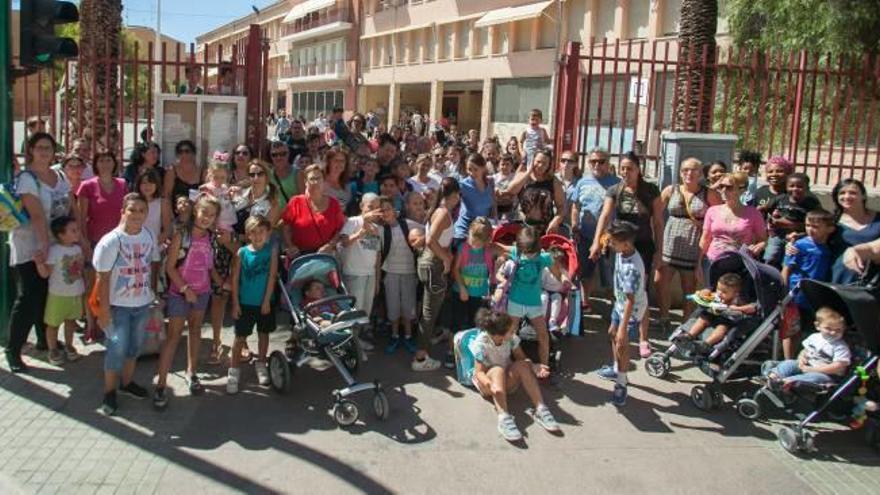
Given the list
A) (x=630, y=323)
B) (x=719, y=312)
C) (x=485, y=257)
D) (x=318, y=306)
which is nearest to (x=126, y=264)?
(x=318, y=306)

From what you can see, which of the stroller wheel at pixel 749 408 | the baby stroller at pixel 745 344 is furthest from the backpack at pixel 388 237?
the stroller wheel at pixel 749 408

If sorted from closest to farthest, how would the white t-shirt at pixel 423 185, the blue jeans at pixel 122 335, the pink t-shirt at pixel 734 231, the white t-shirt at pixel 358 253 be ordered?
the blue jeans at pixel 122 335 → the white t-shirt at pixel 358 253 → the pink t-shirt at pixel 734 231 → the white t-shirt at pixel 423 185

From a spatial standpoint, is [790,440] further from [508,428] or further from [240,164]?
[240,164]

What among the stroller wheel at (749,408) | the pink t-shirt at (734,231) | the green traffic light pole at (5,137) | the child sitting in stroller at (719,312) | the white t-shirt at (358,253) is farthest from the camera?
the pink t-shirt at (734,231)

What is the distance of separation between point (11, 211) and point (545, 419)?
4.27 metres

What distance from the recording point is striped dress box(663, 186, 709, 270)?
732cm

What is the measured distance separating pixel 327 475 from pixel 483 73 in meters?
34.9

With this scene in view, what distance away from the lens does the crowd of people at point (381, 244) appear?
222 inches

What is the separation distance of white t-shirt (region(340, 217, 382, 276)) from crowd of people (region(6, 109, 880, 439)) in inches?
0.5

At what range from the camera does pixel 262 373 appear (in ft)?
19.8

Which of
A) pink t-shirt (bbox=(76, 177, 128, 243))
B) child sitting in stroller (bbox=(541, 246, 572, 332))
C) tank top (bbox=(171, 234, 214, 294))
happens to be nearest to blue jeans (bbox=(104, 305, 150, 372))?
tank top (bbox=(171, 234, 214, 294))

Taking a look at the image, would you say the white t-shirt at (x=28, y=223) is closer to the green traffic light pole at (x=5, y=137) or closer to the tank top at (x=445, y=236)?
the green traffic light pole at (x=5, y=137)

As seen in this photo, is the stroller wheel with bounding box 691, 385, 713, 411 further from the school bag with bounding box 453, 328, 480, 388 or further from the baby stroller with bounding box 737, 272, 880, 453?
the school bag with bounding box 453, 328, 480, 388

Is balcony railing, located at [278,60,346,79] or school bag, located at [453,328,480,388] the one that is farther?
balcony railing, located at [278,60,346,79]
